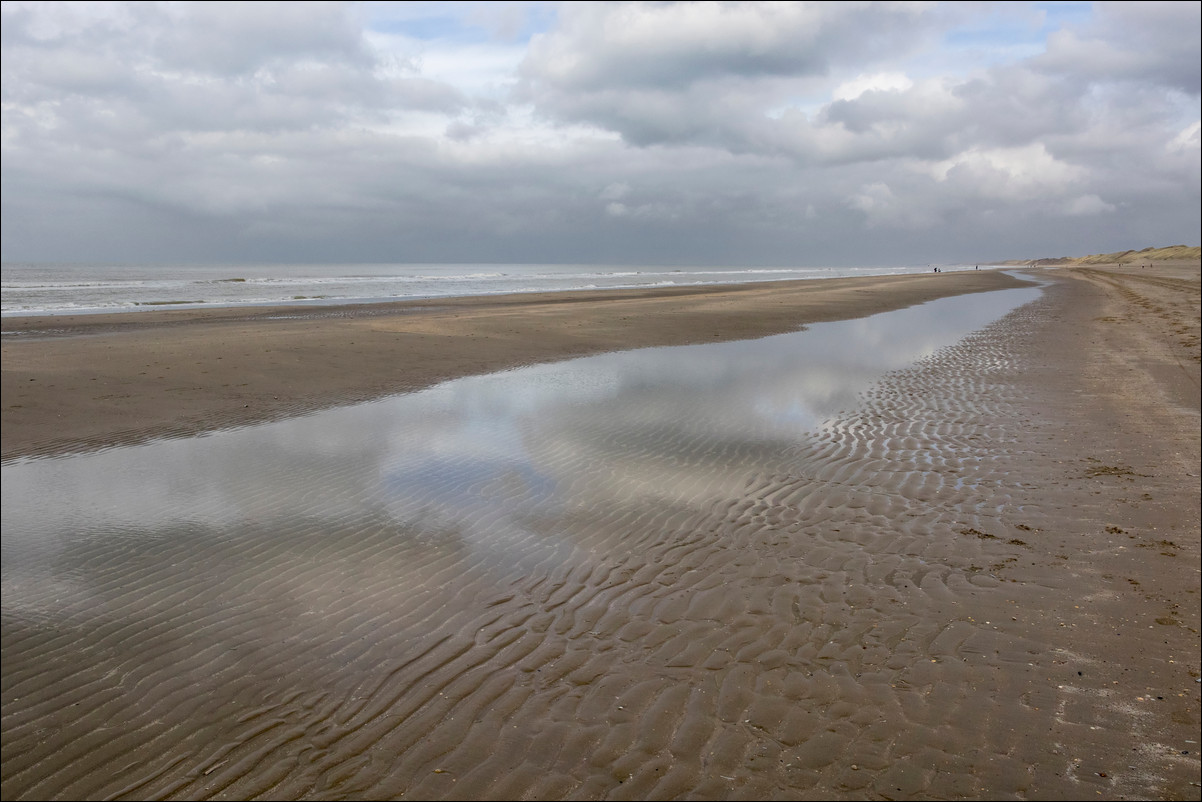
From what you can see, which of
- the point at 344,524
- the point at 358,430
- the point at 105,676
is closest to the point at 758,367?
the point at 358,430

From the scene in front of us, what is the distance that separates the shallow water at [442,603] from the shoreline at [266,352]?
95.3 inches

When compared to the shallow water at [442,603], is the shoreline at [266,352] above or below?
above

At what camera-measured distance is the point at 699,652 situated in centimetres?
512

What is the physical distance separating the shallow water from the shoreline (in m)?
2.42

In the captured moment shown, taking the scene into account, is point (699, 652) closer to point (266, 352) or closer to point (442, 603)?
point (442, 603)

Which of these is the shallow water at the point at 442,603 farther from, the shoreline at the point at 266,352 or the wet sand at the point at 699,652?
the shoreline at the point at 266,352

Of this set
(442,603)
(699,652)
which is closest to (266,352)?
(442,603)

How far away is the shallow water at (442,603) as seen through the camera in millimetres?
4137

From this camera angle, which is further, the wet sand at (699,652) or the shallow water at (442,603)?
the shallow water at (442,603)

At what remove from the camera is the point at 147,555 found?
23.1ft

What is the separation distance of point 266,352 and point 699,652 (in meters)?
18.0

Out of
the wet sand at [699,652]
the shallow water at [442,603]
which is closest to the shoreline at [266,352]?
the shallow water at [442,603]

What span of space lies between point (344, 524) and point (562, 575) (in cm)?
286

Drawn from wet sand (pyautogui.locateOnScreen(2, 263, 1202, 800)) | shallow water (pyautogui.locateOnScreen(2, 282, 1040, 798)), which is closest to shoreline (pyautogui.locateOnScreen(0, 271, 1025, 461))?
shallow water (pyautogui.locateOnScreen(2, 282, 1040, 798))
